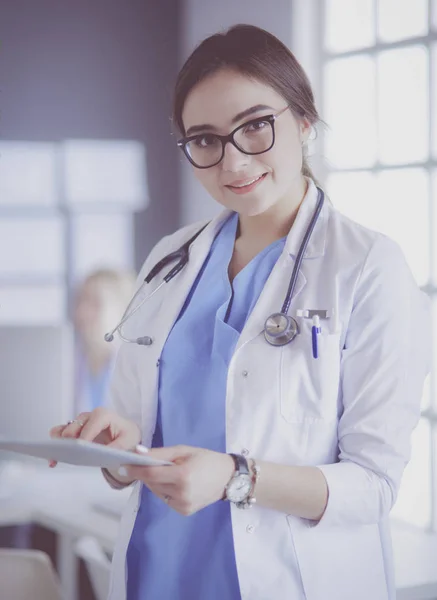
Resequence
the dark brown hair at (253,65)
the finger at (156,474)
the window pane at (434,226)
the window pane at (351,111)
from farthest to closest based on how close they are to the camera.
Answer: the window pane at (351,111)
the window pane at (434,226)
the dark brown hair at (253,65)
the finger at (156,474)

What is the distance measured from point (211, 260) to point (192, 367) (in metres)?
0.24

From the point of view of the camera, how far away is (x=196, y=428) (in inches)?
52.7

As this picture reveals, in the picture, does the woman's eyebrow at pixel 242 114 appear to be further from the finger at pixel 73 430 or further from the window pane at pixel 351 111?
the window pane at pixel 351 111

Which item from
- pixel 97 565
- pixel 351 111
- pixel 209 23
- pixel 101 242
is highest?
pixel 209 23

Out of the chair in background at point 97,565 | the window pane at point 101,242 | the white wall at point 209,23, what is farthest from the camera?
the window pane at point 101,242

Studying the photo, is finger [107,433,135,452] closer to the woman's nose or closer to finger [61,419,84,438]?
finger [61,419,84,438]

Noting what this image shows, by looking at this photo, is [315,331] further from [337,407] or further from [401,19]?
[401,19]

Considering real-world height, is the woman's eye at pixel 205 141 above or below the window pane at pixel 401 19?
below

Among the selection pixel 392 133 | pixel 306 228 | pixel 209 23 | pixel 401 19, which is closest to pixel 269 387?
pixel 306 228

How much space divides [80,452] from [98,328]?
2.72m

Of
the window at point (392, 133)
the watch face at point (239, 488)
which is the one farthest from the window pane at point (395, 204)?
the watch face at point (239, 488)

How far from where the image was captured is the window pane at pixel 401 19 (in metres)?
2.64

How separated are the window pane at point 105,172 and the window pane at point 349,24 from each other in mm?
1665

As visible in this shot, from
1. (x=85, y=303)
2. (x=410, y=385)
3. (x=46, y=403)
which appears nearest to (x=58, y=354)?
(x=46, y=403)
